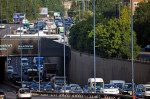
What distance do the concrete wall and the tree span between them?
1414 millimetres

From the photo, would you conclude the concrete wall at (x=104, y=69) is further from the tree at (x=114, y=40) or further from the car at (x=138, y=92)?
the car at (x=138, y=92)

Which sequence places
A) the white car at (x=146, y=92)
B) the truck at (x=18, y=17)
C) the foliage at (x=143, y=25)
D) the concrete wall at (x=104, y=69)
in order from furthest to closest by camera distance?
the truck at (x=18, y=17) < the foliage at (x=143, y=25) < the concrete wall at (x=104, y=69) < the white car at (x=146, y=92)

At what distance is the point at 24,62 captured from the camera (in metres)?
136

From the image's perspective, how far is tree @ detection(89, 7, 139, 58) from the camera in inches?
2980

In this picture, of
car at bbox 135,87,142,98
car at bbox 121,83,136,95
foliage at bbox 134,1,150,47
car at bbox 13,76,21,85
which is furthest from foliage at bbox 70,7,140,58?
car at bbox 135,87,142,98

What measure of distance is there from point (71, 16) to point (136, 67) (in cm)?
11489

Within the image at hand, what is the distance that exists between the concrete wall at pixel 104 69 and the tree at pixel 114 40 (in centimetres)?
141

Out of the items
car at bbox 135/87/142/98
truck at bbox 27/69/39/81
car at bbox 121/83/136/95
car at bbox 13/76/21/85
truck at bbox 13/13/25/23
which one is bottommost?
car at bbox 13/76/21/85

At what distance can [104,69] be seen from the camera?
3120 inches

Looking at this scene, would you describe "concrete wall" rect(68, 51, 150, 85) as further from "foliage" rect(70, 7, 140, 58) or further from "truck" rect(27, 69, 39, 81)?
"truck" rect(27, 69, 39, 81)

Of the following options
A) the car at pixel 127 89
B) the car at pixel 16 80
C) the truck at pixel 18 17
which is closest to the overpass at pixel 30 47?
the car at pixel 16 80

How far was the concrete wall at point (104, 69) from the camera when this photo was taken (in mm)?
65188

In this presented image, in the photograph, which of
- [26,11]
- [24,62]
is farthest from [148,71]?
[26,11]

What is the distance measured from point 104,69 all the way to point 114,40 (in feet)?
14.5
